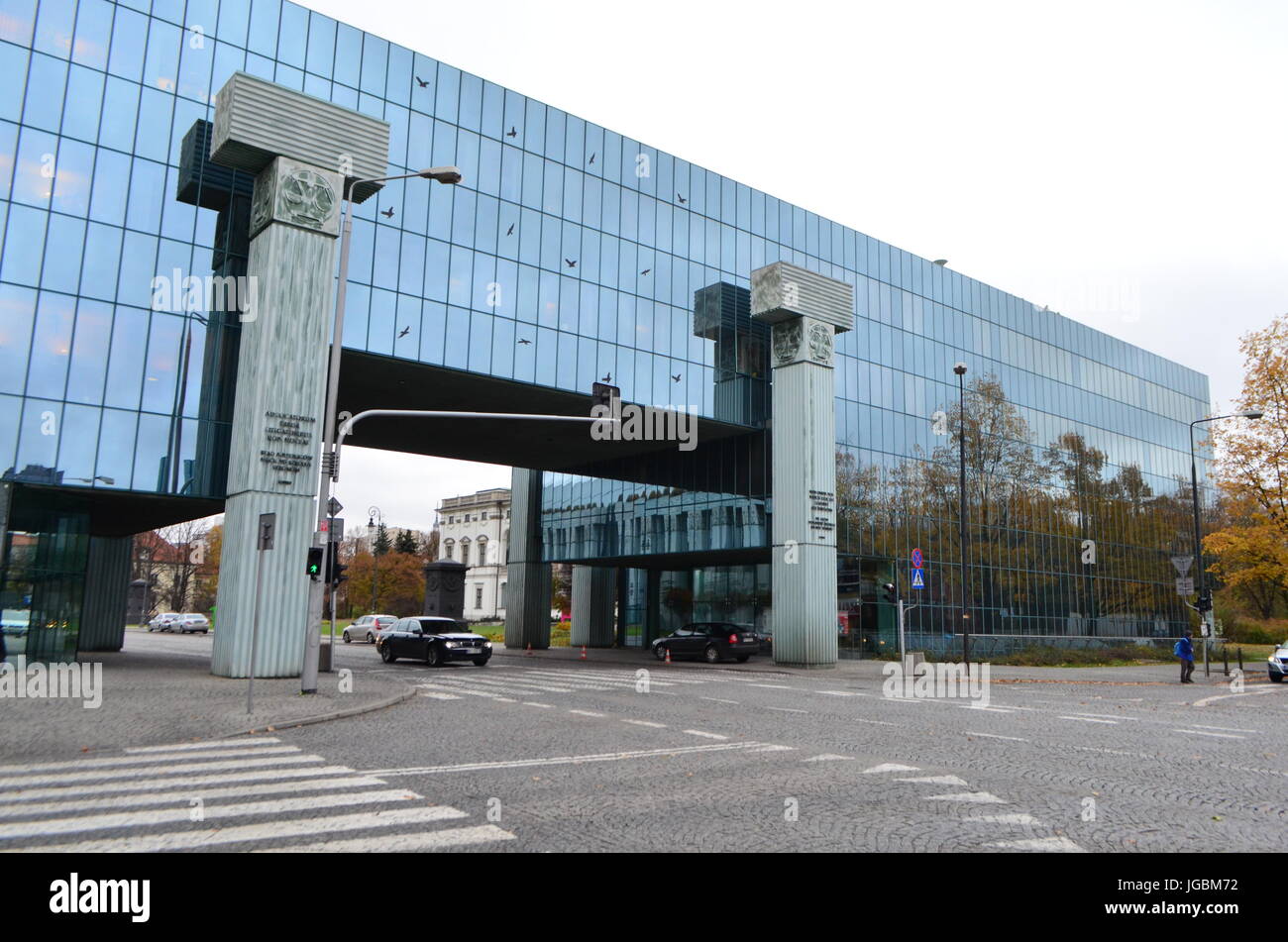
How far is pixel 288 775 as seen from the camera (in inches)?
364

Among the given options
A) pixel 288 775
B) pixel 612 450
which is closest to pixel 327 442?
pixel 288 775

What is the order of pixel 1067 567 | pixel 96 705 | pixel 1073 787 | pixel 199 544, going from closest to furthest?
pixel 1073 787, pixel 96 705, pixel 1067 567, pixel 199 544

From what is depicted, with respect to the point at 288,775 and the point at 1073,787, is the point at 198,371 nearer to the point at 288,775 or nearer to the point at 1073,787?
the point at 288,775

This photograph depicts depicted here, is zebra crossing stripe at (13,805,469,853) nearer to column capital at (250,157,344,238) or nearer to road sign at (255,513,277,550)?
road sign at (255,513,277,550)

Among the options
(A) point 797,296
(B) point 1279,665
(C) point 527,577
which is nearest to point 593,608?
(C) point 527,577

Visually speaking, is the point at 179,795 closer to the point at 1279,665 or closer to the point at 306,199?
the point at 306,199

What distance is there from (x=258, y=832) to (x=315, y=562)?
1200 centimetres

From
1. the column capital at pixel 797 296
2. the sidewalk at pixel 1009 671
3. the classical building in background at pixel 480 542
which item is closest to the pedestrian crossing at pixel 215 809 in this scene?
the sidewalk at pixel 1009 671

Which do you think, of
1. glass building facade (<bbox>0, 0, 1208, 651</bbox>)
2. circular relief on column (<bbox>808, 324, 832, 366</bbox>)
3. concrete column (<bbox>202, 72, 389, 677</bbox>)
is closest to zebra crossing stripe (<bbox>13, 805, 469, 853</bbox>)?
concrete column (<bbox>202, 72, 389, 677</bbox>)

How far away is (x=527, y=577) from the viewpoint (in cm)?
4969

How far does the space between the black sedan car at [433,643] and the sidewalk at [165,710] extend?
26.6 ft

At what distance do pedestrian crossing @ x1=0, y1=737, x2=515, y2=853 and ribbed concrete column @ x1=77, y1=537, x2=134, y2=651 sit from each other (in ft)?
103

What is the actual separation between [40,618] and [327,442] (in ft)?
35.4

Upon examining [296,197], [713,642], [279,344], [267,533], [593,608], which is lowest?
[713,642]
